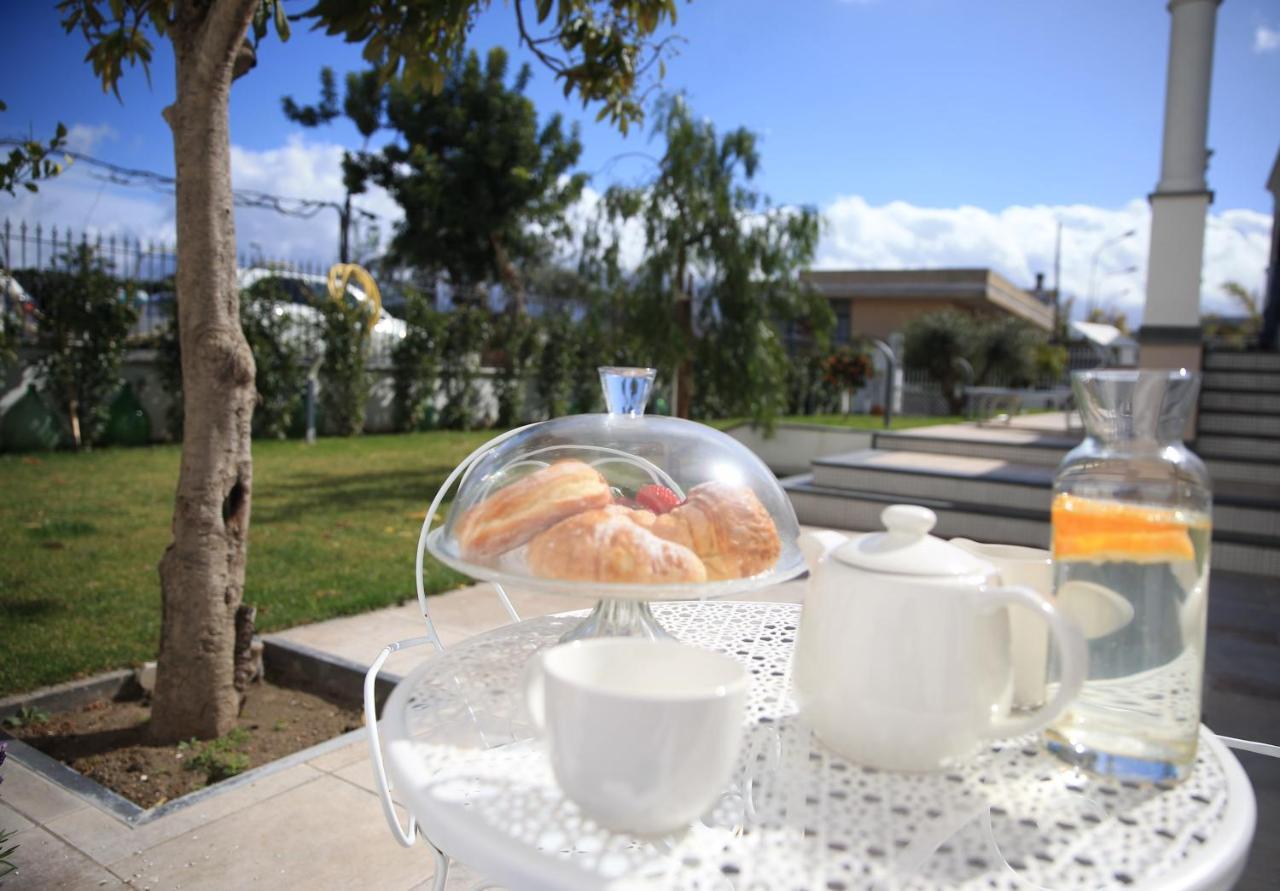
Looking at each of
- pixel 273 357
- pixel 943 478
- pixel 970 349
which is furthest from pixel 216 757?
pixel 970 349

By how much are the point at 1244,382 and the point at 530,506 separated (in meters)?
9.20

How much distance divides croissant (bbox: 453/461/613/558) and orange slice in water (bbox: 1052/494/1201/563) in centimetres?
51

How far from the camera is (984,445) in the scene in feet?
25.5

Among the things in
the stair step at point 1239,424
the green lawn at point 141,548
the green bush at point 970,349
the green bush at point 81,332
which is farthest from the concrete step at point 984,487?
the green bush at point 970,349

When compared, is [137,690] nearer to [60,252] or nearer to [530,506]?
[530,506]

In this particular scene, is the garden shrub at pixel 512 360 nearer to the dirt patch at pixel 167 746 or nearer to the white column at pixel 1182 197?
the white column at pixel 1182 197

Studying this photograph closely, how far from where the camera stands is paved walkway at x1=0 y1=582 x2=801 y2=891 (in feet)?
5.68

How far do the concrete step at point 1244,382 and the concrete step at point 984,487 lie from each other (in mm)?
1836

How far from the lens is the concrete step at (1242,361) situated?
27.0 feet

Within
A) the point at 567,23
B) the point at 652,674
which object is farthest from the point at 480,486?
the point at 567,23

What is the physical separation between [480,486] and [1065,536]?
0.73m

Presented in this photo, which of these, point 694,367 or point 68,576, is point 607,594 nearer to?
point 68,576

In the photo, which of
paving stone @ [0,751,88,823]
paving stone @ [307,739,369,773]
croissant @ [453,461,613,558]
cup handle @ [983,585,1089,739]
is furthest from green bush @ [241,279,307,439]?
cup handle @ [983,585,1089,739]

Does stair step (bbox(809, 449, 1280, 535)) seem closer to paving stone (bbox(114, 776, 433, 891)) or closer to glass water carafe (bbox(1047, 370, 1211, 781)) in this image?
paving stone (bbox(114, 776, 433, 891))
